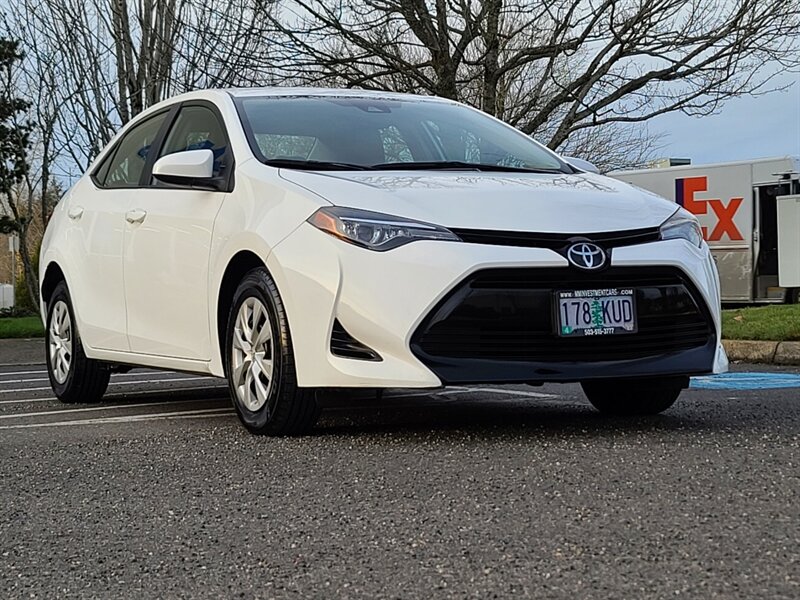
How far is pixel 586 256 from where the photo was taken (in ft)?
14.4

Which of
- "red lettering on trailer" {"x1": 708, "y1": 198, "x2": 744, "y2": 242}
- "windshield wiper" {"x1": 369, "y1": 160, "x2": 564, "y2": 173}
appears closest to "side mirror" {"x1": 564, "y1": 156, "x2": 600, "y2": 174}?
"windshield wiper" {"x1": 369, "y1": 160, "x2": 564, "y2": 173}

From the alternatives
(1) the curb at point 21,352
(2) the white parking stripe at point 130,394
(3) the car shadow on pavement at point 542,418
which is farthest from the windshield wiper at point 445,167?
(1) the curb at point 21,352

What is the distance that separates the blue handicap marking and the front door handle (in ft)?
11.3

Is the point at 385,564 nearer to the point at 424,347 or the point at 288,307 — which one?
the point at 424,347

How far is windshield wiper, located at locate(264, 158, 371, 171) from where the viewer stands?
4977mm

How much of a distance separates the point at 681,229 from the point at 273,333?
5.53 feet

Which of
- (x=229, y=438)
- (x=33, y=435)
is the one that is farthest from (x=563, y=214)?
(x=33, y=435)

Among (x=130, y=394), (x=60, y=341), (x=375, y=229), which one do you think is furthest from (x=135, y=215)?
(x=130, y=394)

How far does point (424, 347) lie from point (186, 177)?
5.21ft

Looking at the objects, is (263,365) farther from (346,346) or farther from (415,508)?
(415,508)

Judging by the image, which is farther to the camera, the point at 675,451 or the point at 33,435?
the point at 33,435

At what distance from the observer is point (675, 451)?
3.99 meters

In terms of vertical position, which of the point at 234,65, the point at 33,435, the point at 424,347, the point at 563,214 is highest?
the point at 234,65

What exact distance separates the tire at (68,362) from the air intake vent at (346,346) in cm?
267
